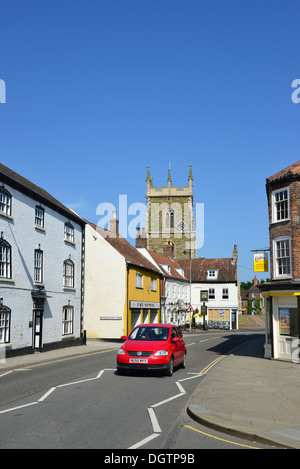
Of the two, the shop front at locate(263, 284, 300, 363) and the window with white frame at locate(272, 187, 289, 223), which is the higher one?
the window with white frame at locate(272, 187, 289, 223)

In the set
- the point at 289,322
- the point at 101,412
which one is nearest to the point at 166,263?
the point at 289,322

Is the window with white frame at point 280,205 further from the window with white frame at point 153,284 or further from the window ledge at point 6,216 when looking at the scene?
the window with white frame at point 153,284

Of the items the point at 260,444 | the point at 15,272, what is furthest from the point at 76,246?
the point at 260,444

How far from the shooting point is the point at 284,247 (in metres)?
21.4

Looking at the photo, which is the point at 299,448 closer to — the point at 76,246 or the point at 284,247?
the point at 284,247

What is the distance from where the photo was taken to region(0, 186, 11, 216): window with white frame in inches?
859

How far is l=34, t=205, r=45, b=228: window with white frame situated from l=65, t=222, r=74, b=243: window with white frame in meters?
3.40

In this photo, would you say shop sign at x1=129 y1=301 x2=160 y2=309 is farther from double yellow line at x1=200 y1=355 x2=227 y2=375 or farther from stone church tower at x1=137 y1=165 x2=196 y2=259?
stone church tower at x1=137 y1=165 x2=196 y2=259

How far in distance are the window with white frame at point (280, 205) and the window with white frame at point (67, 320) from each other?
46.8 feet

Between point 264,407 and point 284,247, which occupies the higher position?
point 284,247

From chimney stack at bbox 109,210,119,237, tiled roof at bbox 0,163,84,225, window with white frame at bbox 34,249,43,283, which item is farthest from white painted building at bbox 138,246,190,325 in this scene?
window with white frame at bbox 34,249,43,283

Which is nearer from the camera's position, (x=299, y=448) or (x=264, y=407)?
→ (x=299, y=448)

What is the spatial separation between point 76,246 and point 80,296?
3.43 meters
